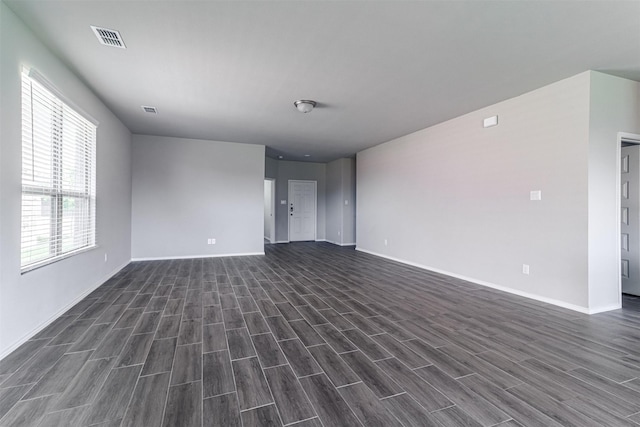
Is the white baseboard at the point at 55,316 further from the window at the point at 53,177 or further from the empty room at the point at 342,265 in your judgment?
the window at the point at 53,177

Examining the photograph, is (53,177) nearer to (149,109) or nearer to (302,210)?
(149,109)

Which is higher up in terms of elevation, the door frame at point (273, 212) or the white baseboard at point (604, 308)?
the door frame at point (273, 212)

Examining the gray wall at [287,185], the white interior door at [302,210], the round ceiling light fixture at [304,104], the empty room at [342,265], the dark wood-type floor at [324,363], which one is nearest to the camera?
the dark wood-type floor at [324,363]

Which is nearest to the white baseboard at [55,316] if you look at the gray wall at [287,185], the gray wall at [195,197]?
the gray wall at [195,197]

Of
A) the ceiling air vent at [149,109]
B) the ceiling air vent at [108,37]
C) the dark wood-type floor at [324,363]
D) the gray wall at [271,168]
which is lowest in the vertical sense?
the dark wood-type floor at [324,363]

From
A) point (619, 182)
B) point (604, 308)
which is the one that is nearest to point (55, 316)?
point (604, 308)

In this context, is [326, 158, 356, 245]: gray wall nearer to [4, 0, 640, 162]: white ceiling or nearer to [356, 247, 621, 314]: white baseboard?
[356, 247, 621, 314]: white baseboard

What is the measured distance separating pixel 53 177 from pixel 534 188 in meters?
5.31

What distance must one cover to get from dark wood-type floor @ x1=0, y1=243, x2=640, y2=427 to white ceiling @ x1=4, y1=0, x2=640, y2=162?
255cm

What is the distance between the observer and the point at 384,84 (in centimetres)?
337

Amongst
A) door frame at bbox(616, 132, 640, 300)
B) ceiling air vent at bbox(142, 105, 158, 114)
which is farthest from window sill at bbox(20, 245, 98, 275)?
door frame at bbox(616, 132, 640, 300)

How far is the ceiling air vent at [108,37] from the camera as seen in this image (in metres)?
2.36

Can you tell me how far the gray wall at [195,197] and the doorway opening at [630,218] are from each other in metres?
6.15

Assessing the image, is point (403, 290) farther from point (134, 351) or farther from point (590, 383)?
point (134, 351)
